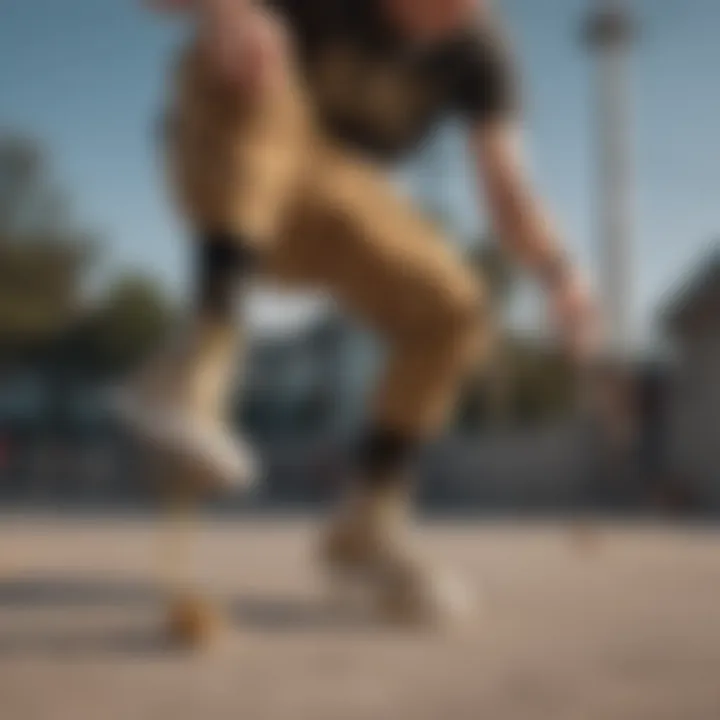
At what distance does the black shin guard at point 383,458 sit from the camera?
29.5 inches

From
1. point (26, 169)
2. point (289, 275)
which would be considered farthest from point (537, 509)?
point (26, 169)

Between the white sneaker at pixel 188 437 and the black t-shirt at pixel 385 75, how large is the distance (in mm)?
219

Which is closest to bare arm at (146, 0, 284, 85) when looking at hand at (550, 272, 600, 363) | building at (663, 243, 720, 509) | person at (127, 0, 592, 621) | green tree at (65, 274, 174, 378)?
person at (127, 0, 592, 621)

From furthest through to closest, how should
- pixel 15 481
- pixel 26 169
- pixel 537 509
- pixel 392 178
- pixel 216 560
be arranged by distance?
1. pixel 537 509
2. pixel 15 481
3. pixel 216 560
4. pixel 392 178
5. pixel 26 169

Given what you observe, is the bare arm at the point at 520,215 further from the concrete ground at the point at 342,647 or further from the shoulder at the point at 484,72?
the concrete ground at the point at 342,647

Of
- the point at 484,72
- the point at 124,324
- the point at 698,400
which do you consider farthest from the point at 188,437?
the point at 698,400

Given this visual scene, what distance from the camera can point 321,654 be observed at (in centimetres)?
58

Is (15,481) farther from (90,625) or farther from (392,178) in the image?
(392,178)

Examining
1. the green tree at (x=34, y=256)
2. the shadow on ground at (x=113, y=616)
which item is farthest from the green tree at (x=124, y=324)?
the shadow on ground at (x=113, y=616)

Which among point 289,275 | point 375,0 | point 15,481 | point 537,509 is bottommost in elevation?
point 537,509

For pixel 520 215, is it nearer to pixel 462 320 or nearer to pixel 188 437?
pixel 462 320

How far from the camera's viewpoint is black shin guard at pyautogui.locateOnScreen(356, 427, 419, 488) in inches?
29.5

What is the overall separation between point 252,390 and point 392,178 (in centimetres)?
17

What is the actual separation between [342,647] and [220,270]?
223 mm
